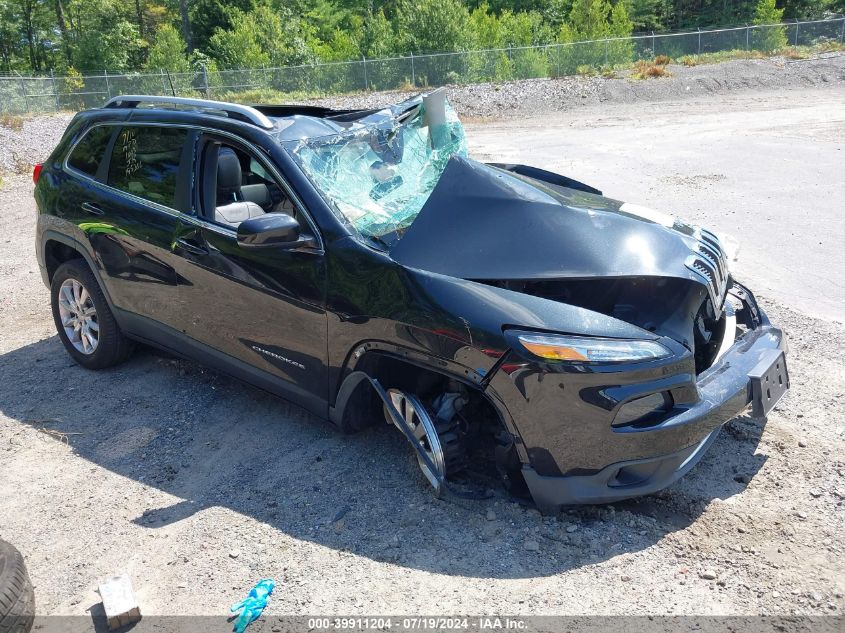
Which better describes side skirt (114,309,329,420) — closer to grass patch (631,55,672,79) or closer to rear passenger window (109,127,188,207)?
rear passenger window (109,127,188,207)

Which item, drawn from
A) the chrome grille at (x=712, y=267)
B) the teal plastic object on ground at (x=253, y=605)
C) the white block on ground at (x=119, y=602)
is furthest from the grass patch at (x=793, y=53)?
the white block on ground at (x=119, y=602)

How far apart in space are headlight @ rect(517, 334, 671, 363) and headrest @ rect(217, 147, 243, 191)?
2498mm

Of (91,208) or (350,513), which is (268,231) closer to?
(350,513)

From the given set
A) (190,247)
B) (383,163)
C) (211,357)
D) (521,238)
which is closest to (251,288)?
(190,247)

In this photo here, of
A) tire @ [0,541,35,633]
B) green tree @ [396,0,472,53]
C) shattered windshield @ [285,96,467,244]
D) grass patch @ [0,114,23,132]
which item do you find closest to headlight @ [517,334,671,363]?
shattered windshield @ [285,96,467,244]

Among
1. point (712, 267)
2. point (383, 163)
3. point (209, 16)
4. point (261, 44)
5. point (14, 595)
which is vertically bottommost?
point (14, 595)

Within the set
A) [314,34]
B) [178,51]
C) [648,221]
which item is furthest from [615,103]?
[314,34]

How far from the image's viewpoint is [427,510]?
152 inches

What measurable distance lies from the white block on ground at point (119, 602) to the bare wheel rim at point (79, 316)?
2675mm

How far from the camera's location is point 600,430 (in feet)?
11.1

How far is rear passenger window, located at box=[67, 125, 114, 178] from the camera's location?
547cm

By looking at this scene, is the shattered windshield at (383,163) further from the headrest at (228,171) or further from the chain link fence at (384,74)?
the chain link fence at (384,74)

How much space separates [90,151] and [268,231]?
2.43 metres

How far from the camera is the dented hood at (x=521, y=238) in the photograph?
3752mm
